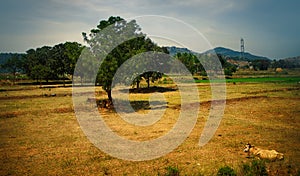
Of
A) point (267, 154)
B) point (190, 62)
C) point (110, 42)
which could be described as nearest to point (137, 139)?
point (267, 154)

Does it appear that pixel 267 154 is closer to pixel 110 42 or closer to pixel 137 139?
pixel 137 139

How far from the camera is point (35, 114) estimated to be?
24.2m

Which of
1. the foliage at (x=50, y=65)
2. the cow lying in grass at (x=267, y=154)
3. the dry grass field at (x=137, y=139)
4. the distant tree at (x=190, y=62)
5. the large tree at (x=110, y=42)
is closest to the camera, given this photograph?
the dry grass field at (x=137, y=139)

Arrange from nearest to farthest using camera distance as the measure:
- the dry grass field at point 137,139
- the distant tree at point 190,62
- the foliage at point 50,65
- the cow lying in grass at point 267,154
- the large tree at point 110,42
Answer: the dry grass field at point 137,139, the cow lying in grass at point 267,154, the large tree at point 110,42, the foliage at point 50,65, the distant tree at point 190,62

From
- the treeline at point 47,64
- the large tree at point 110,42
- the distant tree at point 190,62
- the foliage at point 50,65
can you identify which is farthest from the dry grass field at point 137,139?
the distant tree at point 190,62

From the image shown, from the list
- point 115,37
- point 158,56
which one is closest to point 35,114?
point 115,37

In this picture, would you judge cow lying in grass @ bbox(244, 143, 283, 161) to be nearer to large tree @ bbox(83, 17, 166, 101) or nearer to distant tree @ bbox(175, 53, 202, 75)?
large tree @ bbox(83, 17, 166, 101)

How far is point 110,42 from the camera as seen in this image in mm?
26469

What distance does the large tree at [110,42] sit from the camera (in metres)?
25.1

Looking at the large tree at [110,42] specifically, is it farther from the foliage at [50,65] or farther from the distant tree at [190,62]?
the distant tree at [190,62]

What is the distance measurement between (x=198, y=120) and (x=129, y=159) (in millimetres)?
A: 10516

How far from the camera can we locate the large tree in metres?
25.1

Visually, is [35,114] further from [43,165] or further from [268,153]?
[268,153]

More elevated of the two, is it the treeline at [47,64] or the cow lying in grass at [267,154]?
the treeline at [47,64]
